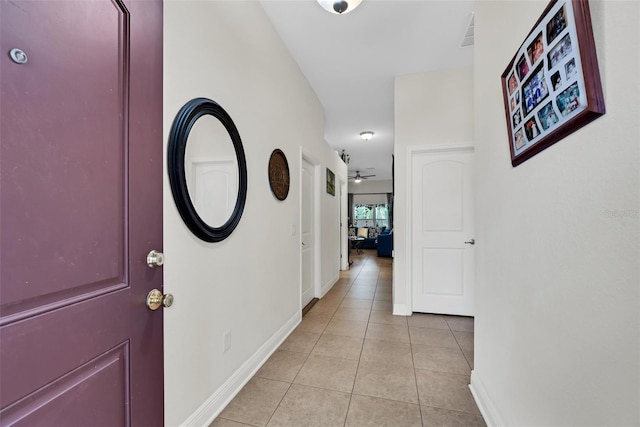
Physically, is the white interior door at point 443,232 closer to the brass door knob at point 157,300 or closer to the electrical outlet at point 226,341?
the electrical outlet at point 226,341

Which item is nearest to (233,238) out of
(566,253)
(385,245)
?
(566,253)

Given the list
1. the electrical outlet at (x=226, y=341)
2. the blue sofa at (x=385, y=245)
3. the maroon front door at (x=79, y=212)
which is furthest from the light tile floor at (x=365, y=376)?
the blue sofa at (x=385, y=245)

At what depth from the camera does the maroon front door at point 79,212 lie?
58cm

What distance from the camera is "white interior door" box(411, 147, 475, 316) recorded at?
3064 mm

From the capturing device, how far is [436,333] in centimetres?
268

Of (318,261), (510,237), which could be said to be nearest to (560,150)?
(510,237)

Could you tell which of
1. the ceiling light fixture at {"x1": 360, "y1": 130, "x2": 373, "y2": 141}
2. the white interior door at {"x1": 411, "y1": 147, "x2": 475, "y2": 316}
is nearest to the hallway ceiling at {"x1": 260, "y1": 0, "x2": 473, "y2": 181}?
the white interior door at {"x1": 411, "y1": 147, "x2": 475, "y2": 316}

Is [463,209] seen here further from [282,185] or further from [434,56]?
[282,185]

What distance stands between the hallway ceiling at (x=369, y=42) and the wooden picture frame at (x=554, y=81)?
1.50 meters

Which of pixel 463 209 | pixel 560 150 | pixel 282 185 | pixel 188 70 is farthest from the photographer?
pixel 463 209

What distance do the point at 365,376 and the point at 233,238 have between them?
1351mm

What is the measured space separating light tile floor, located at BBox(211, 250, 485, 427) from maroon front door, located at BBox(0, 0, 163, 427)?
2.88ft

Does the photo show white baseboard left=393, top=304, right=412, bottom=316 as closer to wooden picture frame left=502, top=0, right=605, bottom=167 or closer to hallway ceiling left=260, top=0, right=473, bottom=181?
wooden picture frame left=502, top=0, right=605, bottom=167

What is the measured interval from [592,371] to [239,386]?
1.78 meters
